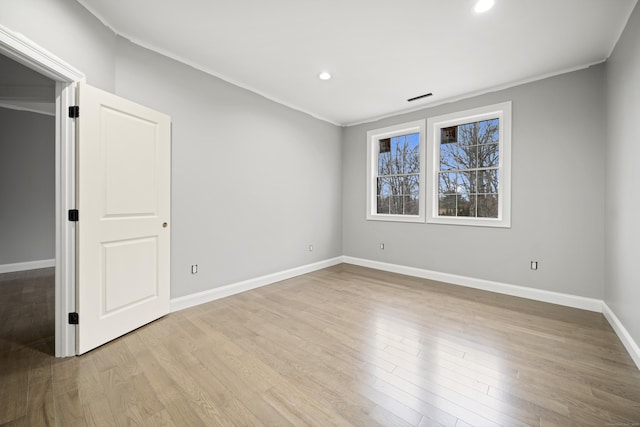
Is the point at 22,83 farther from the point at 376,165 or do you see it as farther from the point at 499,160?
the point at 499,160

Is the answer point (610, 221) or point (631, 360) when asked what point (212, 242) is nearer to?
point (631, 360)

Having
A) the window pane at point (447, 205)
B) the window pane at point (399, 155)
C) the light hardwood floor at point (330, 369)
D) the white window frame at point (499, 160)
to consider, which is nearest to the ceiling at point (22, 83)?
the light hardwood floor at point (330, 369)

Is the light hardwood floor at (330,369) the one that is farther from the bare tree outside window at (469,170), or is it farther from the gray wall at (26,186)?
A: the gray wall at (26,186)

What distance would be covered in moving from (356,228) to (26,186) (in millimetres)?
6146

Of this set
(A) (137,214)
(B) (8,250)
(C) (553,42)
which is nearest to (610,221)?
(C) (553,42)

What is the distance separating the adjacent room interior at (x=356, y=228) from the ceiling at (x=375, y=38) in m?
0.03

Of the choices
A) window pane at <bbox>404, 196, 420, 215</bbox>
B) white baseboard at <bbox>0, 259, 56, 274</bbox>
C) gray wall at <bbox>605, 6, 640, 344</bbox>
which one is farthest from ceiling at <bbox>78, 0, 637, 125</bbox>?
white baseboard at <bbox>0, 259, 56, 274</bbox>

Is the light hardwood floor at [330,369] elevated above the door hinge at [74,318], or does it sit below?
below

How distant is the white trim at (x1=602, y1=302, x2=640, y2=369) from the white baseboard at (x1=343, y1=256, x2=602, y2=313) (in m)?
0.17

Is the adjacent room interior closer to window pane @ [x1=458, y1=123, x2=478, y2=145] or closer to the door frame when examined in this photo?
window pane @ [x1=458, y1=123, x2=478, y2=145]

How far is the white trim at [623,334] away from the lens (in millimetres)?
2007

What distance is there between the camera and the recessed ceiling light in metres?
2.08

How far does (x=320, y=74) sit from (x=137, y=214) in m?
2.65

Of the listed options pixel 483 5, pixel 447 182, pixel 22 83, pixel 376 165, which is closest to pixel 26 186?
pixel 22 83
